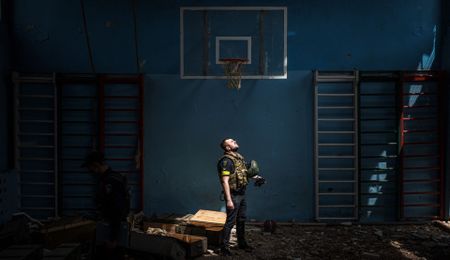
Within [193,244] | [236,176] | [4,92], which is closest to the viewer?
[193,244]

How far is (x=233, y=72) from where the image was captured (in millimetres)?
8219

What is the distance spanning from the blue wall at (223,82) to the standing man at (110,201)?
349 centimetres

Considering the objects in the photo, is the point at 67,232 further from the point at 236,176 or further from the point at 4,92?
the point at 4,92

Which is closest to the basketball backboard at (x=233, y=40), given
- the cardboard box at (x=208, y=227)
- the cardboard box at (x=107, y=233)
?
the cardboard box at (x=208, y=227)

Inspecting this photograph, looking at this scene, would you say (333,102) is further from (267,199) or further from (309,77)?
(267,199)

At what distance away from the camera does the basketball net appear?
8.17 metres

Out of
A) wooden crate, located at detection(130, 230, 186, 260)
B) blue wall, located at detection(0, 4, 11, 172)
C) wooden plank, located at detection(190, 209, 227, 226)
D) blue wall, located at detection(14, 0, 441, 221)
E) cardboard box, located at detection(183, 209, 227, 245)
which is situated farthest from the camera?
blue wall, located at detection(14, 0, 441, 221)

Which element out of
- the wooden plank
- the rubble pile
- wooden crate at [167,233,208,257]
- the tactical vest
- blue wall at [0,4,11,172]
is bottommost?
the rubble pile

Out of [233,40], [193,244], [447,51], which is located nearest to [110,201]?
[193,244]

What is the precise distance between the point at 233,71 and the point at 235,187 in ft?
8.17

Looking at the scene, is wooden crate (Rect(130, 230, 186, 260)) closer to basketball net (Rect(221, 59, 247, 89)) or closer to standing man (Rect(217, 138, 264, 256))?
standing man (Rect(217, 138, 264, 256))

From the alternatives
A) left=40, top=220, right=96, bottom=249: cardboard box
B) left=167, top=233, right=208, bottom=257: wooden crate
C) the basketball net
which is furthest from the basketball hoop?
left=40, top=220, right=96, bottom=249: cardboard box

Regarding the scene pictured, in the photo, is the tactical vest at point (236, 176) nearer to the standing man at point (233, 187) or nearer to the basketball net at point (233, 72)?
the standing man at point (233, 187)

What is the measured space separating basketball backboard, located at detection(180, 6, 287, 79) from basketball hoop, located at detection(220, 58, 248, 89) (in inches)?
3.1
